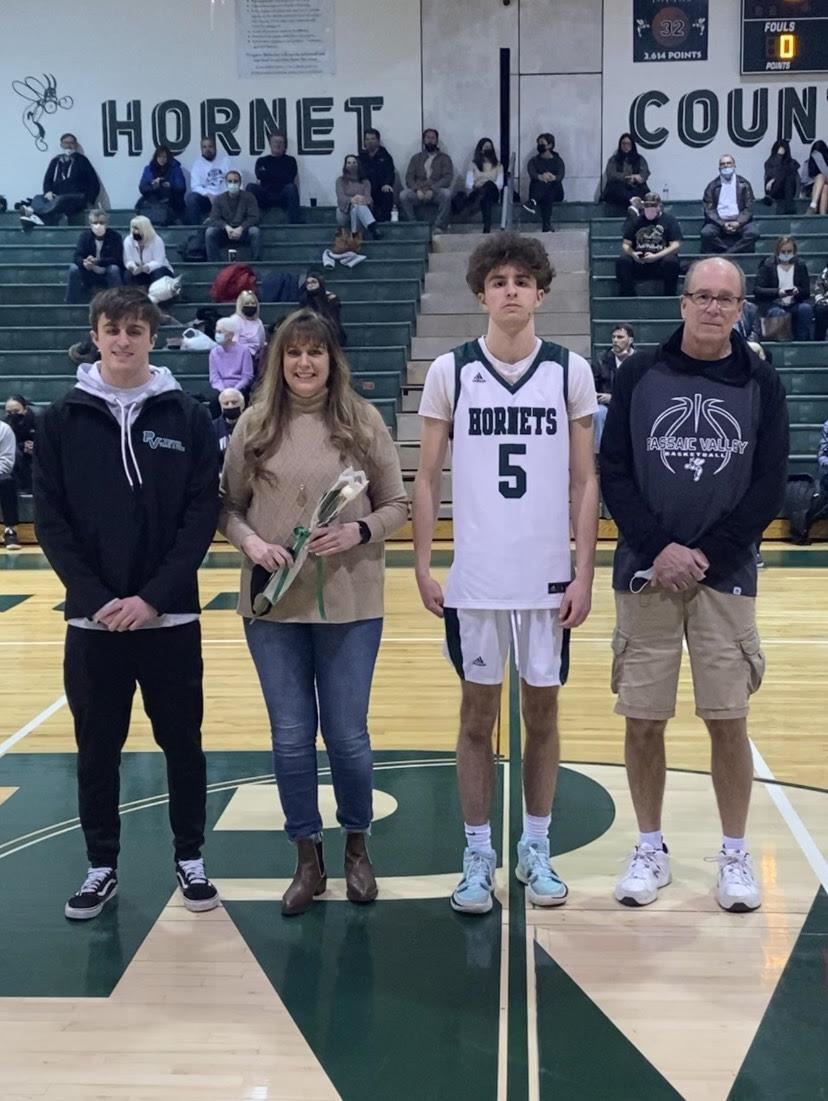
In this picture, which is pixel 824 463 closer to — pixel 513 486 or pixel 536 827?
pixel 536 827

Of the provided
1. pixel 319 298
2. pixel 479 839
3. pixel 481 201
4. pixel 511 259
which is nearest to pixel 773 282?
pixel 481 201

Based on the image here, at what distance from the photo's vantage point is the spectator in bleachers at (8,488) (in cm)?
1020

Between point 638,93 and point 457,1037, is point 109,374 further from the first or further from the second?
point 638,93

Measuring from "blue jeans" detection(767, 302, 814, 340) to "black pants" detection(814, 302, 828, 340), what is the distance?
0.06 m

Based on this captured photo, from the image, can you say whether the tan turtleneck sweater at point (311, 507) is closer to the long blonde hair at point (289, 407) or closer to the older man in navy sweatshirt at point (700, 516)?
the long blonde hair at point (289, 407)

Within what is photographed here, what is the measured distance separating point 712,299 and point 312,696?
1.44 meters

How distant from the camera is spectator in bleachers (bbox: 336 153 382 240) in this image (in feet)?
47.4

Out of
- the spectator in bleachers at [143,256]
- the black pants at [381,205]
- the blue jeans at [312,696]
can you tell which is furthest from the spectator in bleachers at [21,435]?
the blue jeans at [312,696]

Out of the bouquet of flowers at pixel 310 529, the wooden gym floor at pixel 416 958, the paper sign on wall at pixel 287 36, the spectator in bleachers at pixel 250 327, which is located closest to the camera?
the wooden gym floor at pixel 416 958

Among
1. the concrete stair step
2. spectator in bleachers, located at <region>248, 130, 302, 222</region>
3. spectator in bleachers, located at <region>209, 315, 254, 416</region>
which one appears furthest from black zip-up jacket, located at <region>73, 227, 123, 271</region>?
the concrete stair step

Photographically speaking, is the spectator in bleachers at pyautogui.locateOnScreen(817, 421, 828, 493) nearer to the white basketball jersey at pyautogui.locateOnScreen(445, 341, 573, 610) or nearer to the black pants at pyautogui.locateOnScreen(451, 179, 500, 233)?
the black pants at pyautogui.locateOnScreen(451, 179, 500, 233)

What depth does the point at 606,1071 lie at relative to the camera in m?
2.40

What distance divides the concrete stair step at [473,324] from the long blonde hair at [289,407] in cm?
1025

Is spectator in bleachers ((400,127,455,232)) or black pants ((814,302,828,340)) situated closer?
black pants ((814,302,828,340))
